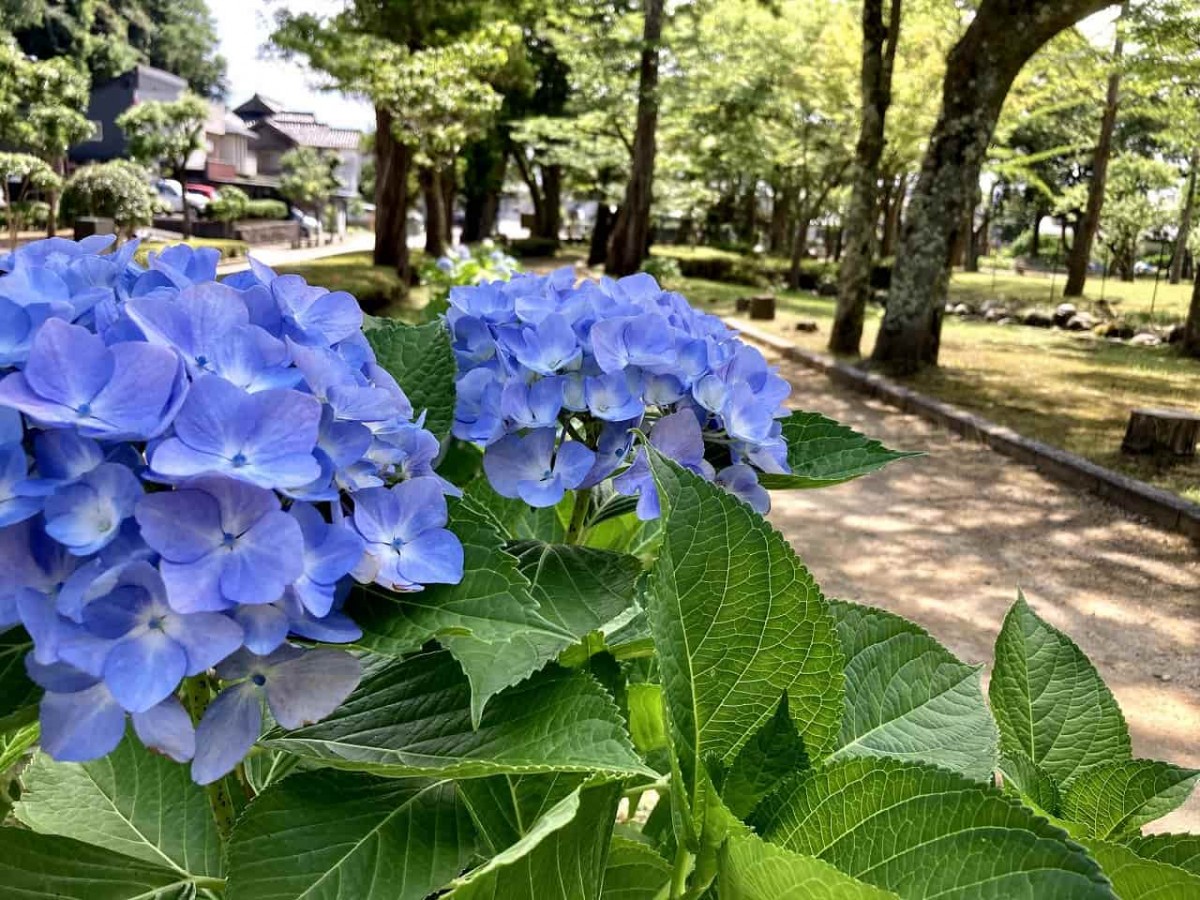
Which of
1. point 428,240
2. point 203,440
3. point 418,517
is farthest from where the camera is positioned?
point 428,240

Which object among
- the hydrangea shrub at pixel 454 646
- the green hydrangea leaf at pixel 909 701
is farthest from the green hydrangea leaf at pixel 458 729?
the green hydrangea leaf at pixel 909 701

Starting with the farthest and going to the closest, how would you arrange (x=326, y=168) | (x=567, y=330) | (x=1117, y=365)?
(x=326, y=168), (x=1117, y=365), (x=567, y=330)

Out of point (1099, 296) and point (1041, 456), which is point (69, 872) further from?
point (1099, 296)

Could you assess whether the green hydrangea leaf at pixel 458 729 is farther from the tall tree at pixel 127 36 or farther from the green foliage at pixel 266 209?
the green foliage at pixel 266 209

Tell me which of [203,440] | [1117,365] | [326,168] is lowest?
[1117,365]

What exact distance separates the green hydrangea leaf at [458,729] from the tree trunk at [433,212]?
20.2 meters

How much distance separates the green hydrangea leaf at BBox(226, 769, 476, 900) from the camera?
0.73m

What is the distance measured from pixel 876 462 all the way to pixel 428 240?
2270 centimetres

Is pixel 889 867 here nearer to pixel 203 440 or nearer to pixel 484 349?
pixel 203 440

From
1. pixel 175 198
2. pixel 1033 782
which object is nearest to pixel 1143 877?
pixel 1033 782

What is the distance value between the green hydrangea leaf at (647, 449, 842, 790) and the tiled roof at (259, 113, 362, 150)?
54693 mm

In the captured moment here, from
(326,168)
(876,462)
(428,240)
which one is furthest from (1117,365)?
(326,168)

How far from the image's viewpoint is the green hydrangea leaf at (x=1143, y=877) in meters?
0.70

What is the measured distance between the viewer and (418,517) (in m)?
0.72
